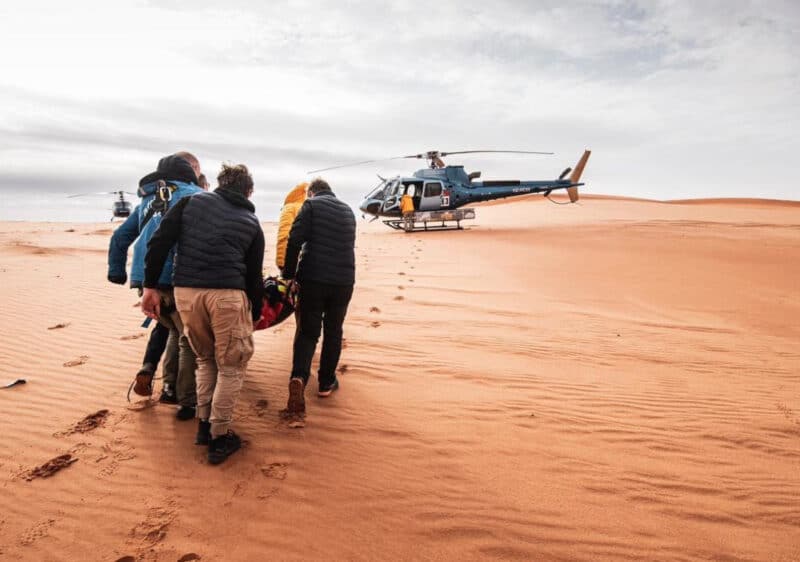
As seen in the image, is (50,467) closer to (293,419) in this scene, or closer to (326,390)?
(293,419)

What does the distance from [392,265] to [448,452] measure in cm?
927

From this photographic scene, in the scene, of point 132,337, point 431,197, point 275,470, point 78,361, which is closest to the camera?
point 275,470

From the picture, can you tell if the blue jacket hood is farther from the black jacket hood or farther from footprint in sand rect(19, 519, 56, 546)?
footprint in sand rect(19, 519, 56, 546)

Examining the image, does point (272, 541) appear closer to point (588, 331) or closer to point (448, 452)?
point (448, 452)

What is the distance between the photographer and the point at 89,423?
352 cm

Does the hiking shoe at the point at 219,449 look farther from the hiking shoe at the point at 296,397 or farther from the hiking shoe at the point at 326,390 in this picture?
the hiking shoe at the point at 326,390

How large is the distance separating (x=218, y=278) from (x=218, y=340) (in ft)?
1.33

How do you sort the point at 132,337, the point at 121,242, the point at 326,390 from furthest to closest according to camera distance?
the point at 132,337 → the point at 326,390 → the point at 121,242

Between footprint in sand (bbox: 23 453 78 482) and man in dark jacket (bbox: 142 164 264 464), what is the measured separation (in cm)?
100

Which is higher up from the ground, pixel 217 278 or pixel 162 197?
pixel 162 197

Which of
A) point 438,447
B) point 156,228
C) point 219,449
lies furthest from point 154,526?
point 156,228

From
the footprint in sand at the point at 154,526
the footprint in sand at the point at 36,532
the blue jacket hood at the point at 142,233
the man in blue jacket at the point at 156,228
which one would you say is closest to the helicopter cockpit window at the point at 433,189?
the man in blue jacket at the point at 156,228

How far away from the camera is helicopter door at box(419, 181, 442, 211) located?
1994 centimetres

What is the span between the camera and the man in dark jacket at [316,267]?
11.7 ft
